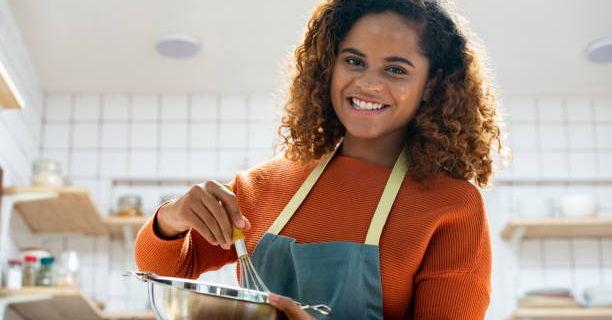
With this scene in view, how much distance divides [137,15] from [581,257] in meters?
2.11

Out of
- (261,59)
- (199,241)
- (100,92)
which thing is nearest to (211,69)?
(261,59)

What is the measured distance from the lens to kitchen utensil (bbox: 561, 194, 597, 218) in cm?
386

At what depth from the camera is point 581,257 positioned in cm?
407

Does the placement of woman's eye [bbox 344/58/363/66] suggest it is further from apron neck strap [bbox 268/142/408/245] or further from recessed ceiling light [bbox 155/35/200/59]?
recessed ceiling light [bbox 155/35/200/59]

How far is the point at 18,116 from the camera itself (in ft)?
12.1

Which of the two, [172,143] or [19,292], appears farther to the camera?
[172,143]

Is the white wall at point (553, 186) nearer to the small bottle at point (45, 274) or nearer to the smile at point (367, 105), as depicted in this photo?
the small bottle at point (45, 274)

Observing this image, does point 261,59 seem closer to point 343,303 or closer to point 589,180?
point 589,180

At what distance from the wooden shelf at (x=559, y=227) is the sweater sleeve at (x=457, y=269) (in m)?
2.47

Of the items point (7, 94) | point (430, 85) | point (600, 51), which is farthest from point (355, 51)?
point (600, 51)

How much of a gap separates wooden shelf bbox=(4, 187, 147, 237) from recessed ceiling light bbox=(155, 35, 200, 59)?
25.2 inches

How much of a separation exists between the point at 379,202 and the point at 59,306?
2.40 m

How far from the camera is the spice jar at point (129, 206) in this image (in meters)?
3.86

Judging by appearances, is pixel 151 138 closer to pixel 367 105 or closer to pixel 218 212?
pixel 367 105
